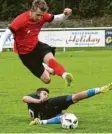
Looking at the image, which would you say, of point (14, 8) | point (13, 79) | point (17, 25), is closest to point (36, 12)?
point (17, 25)

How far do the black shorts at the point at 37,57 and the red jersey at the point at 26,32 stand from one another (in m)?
0.11

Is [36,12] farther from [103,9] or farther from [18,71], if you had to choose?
[103,9]

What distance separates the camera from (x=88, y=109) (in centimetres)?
Answer: 1220

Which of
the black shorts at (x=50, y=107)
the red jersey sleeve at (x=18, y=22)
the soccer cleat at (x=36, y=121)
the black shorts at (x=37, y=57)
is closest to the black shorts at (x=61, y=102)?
the black shorts at (x=50, y=107)

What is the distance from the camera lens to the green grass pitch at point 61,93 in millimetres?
9719

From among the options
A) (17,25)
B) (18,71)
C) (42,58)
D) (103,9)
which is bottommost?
(103,9)

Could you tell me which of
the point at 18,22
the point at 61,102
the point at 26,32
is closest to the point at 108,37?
the point at 26,32

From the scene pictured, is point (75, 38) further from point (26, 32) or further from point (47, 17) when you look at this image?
point (26, 32)

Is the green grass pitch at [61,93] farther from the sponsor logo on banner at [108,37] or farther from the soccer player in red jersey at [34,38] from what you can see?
the sponsor logo on banner at [108,37]

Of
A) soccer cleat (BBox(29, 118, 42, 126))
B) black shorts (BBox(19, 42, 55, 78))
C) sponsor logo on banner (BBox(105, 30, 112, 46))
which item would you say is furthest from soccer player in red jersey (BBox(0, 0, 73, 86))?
sponsor logo on banner (BBox(105, 30, 112, 46))

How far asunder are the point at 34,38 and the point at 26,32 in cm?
31

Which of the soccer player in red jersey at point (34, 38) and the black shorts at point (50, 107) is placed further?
the soccer player in red jersey at point (34, 38)

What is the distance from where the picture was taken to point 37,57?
1112 centimetres

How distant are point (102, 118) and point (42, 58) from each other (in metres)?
1.79
